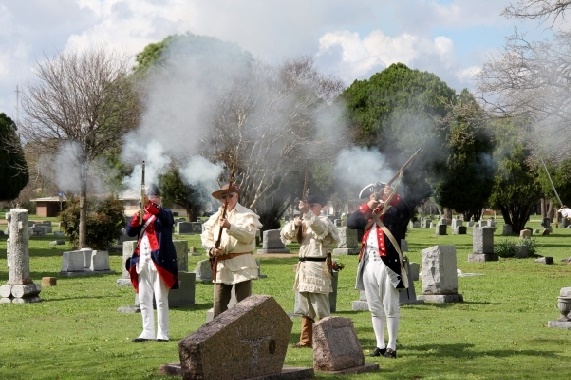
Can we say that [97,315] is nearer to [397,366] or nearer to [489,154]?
[397,366]

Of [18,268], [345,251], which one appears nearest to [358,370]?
[18,268]

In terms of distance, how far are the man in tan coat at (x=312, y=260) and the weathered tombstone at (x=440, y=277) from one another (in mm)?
7959

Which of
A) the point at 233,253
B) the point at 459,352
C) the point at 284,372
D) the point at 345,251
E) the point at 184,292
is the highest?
the point at 233,253

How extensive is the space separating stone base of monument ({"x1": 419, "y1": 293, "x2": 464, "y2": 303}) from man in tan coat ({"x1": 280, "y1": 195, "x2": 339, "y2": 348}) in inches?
312

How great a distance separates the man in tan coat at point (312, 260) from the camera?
1302cm

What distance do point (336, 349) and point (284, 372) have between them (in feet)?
2.92

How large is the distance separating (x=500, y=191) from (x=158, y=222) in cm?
5466

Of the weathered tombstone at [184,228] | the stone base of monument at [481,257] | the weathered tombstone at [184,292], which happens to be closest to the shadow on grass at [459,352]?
the weathered tombstone at [184,292]

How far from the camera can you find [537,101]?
35.2m

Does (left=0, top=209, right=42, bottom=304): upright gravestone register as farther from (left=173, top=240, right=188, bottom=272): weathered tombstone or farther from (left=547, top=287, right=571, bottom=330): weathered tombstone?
(left=547, top=287, right=571, bottom=330): weathered tombstone

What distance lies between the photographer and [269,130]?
160 feet

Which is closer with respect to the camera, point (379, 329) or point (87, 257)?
point (379, 329)

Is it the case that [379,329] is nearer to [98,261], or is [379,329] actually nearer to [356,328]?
[356,328]

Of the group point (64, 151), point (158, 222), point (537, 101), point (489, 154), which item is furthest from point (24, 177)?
point (158, 222)
